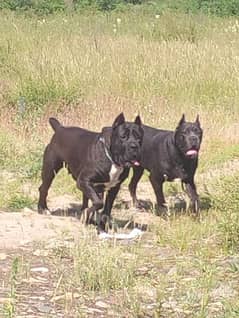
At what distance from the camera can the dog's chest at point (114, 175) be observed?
672 centimetres

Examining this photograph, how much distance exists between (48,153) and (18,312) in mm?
Result: 3219

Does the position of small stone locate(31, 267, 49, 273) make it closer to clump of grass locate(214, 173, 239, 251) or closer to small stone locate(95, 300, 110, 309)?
small stone locate(95, 300, 110, 309)

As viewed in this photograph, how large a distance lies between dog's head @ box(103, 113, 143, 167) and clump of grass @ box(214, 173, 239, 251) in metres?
0.76

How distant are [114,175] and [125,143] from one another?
333 mm

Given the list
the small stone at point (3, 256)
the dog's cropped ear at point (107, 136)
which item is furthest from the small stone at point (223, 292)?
the dog's cropped ear at point (107, 136)

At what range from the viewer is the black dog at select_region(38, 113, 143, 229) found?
6.58 meters

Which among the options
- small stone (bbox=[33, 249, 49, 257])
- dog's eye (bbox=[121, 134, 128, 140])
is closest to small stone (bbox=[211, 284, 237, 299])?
small stone (bbox=[33, 249, 49, 257])

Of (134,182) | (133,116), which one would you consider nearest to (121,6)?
(133,116)

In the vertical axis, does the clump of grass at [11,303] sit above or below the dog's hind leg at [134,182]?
below

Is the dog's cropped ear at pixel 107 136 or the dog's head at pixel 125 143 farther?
the dog's cropped ear at pixel 107 136

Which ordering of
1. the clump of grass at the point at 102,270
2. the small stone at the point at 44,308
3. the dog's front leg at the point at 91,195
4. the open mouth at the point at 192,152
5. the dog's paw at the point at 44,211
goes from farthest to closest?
1. the open mouth at the point at 192,152
2. the dog's paw at the point at 44,211
3. the dog's front leg at the point at 91,195
4. the clump of grass at the point at 102,270
5. the small stone at the point at 44,308

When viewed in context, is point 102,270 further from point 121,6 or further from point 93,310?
point 121,6

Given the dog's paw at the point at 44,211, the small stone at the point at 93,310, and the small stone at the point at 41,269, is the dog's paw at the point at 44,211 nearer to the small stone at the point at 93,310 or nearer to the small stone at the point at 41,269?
the small stone at the point at 41,269

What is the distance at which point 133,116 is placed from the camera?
11.0m
